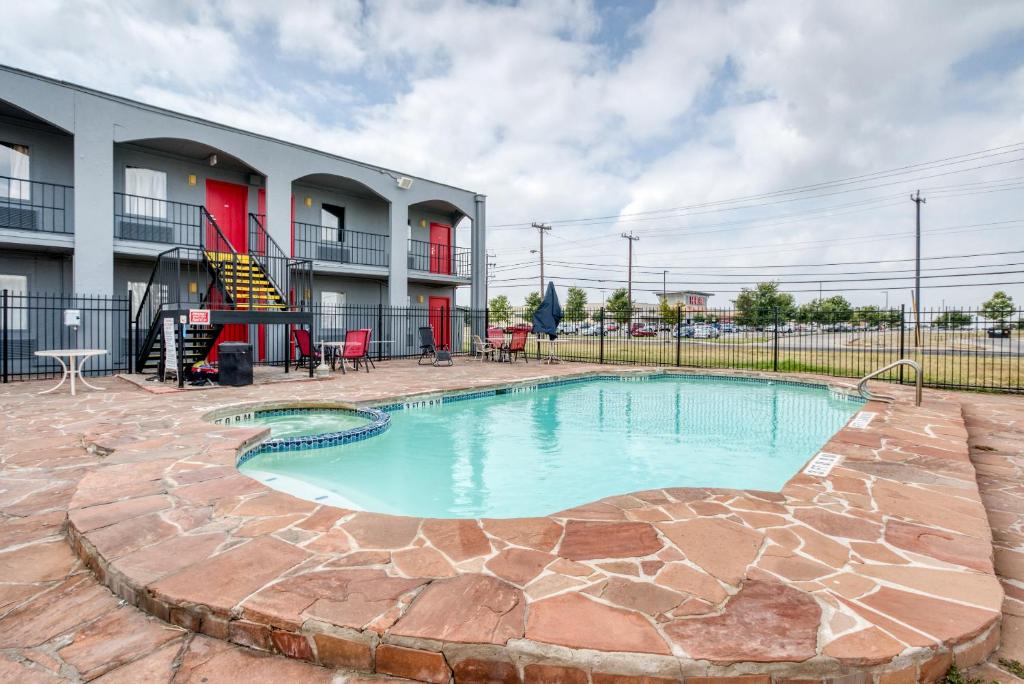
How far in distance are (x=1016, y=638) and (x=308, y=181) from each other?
56.9 ft

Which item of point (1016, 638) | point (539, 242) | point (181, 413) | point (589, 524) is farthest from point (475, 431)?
point (539, 242)

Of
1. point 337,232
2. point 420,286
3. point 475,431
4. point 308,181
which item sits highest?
point 308,181

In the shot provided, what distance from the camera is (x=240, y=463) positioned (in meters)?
4.67

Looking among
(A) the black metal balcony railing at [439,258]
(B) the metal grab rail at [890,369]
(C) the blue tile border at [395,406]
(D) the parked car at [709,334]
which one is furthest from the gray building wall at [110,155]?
(B) the metal grab rail at [890,369]

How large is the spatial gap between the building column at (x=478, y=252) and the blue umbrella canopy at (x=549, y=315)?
175 inches

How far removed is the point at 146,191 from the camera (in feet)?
42.2

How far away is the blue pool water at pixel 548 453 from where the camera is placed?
4.68 meters

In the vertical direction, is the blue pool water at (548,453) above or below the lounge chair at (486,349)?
below

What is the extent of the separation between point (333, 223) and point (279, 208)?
3.08 meters

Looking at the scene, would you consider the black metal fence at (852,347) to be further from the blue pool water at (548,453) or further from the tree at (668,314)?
the blue pool water at (548,453)

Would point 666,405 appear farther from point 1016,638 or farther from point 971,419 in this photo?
point 1016,638

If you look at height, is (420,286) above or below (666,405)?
above

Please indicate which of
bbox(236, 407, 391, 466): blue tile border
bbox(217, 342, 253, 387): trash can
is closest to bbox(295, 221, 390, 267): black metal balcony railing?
bbox(217, 342, 253, 387): trash can

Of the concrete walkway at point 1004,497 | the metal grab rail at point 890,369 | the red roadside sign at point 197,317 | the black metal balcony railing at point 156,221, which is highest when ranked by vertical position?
the black metal balcony railing at point 156,221
